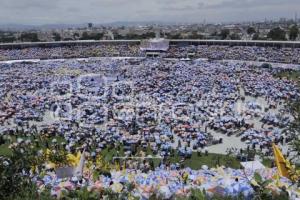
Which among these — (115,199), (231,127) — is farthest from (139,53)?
(115,199)

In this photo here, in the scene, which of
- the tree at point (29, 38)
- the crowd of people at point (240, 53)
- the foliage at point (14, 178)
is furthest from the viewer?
the tree at point (29, 38)

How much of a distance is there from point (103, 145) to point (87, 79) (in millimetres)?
25064

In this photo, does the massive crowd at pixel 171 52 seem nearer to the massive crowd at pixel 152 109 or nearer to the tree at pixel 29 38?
the massive crowd at pixel 152 109

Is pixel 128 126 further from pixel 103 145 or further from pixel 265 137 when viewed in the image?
pixel 265 137

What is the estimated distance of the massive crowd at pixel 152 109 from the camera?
71.9 ft

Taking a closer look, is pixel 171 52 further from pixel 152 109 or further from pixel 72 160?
pixel 72 160

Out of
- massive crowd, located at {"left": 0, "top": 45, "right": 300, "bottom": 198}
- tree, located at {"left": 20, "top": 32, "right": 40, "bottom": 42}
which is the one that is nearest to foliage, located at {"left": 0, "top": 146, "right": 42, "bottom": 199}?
massive crowd, located at {"left": 0, "top": 45, "right": 300, "bottom": 198}

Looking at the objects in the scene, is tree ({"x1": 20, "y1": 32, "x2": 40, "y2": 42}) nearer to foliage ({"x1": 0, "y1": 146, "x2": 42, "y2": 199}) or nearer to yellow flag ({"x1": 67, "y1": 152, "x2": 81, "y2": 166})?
yellow flag ({"x1": 67, "y1": 152, "x2": 81, "y2": 166})

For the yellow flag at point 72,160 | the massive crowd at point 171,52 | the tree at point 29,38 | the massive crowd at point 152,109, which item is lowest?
the massive crowd at point 152,109

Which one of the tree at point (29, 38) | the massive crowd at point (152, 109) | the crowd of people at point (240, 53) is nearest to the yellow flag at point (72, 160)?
the massive crowd at point (152, 109)

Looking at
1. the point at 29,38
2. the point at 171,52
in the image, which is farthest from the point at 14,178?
the point at 29,38

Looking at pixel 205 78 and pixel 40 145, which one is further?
pixel 205 78

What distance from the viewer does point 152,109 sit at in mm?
31750

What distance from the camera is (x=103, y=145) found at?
2348 centimetres
